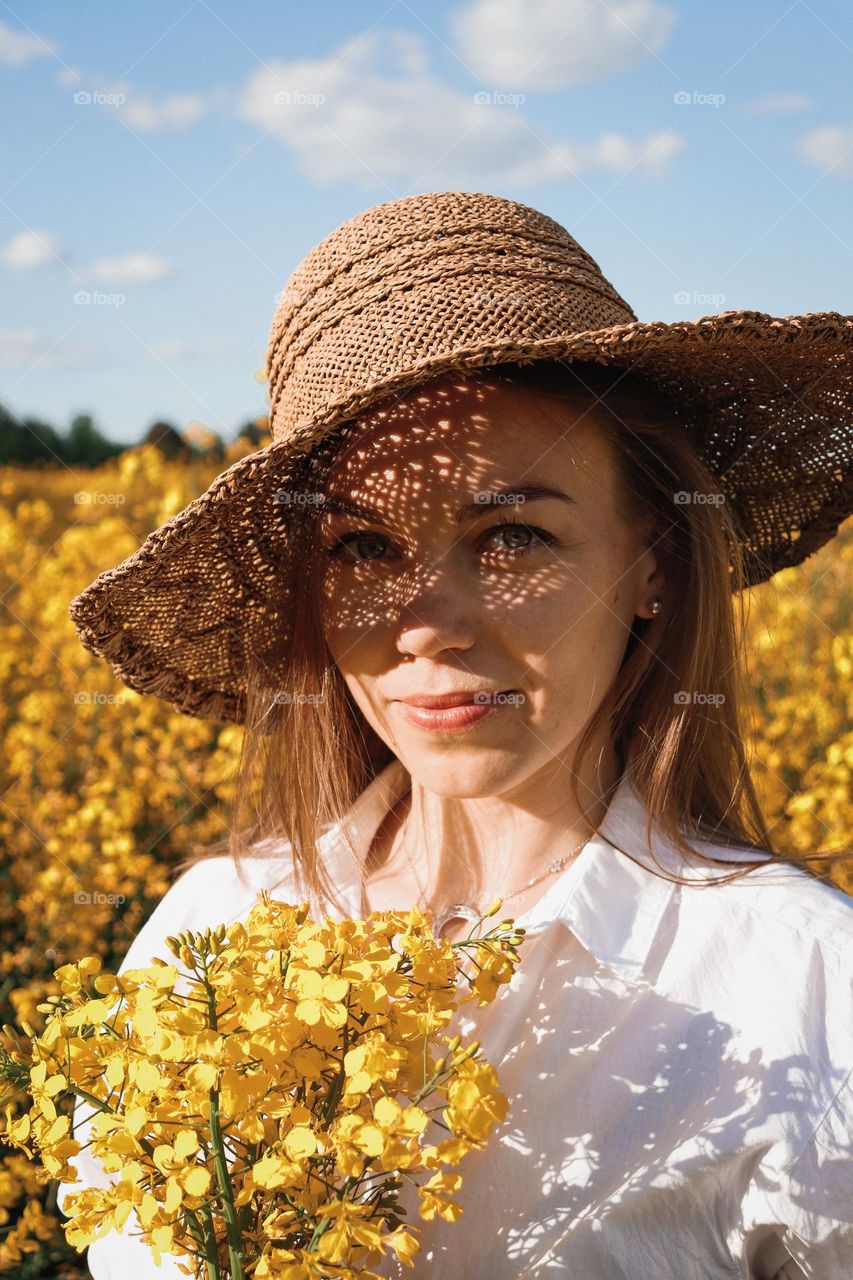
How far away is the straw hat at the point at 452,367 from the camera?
115cm

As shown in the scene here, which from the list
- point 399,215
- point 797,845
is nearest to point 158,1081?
point 399,215

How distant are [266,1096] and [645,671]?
2.46ft

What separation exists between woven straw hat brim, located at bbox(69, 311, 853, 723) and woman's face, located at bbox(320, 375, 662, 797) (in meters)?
0.08

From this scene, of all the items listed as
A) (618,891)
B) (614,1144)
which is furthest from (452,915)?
(614,1144)

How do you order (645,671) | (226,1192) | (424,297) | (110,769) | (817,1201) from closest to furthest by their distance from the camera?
(226,1192) → (817,1201) → (424,297) → (645,671) → (110,769)

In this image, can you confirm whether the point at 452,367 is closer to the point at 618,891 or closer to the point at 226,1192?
the point at 618,891

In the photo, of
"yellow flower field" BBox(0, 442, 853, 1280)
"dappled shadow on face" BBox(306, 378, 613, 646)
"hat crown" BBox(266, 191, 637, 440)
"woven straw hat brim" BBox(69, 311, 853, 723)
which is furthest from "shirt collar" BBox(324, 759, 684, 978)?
"yellow flower field" BBox(0, 442, 853, 1280)

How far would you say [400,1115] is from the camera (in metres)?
0.79

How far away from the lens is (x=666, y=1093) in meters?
1.13

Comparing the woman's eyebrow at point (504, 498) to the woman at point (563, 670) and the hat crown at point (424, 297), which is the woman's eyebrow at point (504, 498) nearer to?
the woman at point (563, 670)

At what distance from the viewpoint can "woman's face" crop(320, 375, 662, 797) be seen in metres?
1.19

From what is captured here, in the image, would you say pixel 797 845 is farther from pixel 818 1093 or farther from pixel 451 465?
pixel 451 465

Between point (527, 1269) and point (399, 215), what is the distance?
1.10 metres

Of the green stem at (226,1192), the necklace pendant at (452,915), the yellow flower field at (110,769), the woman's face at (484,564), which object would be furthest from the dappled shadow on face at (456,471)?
the yellow flower field at (110,769)
